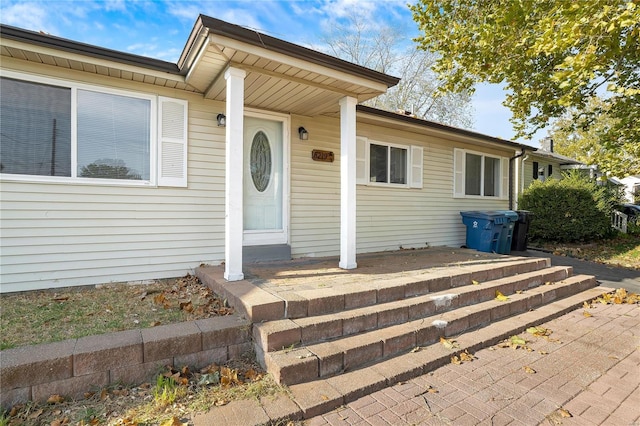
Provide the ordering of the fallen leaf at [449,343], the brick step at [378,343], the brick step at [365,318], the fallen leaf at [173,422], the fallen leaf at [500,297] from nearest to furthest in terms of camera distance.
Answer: the fallen leaf at [173,422], the brick step at [378,343], the brick step at [365,318], the fallen leaf at [449,343], the fallen leaf at [500,297]

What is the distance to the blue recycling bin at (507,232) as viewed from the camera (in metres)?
7.13

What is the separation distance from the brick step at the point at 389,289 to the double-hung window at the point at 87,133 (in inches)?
107

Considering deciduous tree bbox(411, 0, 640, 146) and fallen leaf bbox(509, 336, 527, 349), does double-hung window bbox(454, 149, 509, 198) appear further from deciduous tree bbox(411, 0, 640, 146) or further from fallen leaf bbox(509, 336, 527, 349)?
fallen leaf bbox(509, 336, 527, 349)

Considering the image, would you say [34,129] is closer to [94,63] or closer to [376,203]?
[94,63]

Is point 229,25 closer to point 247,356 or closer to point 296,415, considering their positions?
point 247,356

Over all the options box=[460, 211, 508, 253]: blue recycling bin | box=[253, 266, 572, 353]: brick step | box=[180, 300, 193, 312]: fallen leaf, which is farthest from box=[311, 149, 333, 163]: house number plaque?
box=[460, 211, 508, 253]: blue recycling bin

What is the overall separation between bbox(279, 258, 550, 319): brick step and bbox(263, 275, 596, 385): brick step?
0.33m

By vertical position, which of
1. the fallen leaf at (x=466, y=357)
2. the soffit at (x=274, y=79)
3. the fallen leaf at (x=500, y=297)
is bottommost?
the fallen leaf at (x=466, y=357)

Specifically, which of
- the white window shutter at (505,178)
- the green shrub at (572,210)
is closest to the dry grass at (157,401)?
the white window shutter at (505,178)

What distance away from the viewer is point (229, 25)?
10.5ft

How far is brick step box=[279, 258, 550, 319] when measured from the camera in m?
3.00

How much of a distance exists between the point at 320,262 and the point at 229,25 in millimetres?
3343

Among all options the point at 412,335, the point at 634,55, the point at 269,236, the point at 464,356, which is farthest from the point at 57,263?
the point at 634,55

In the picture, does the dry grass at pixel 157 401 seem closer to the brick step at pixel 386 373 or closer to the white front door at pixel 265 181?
the brick step at pixel 386 373
